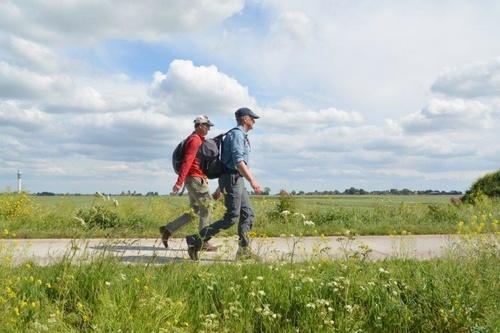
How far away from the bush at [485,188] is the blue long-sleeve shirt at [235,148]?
1416 cm

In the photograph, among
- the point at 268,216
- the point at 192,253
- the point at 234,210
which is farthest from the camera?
the point at 268,216

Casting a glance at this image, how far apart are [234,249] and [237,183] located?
42.6 inches

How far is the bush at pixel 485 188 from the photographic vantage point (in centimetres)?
1991

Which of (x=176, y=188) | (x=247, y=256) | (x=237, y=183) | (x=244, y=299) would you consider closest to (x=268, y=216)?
(x=176, y=188)

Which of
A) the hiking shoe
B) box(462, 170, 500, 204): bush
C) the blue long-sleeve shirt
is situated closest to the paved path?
the hiking shoe

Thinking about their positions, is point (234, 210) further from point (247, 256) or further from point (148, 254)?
point (148, 254)

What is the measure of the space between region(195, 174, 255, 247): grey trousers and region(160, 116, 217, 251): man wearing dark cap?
83 cm

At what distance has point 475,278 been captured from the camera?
552 cm

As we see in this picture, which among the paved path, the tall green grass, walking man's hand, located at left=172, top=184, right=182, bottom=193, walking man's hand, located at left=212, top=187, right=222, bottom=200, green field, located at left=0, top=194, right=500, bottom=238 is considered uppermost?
walking man's hand, located at left=172, top=184, right=182, bottom=193

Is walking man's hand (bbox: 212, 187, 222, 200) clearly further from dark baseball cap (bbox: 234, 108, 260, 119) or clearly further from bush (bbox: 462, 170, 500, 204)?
bush (bbox: 462, 170, 500, 204)

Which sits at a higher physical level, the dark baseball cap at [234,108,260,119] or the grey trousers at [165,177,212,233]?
the dark baseball cap at [234,108,260,119]

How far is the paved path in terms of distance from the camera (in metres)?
6.54

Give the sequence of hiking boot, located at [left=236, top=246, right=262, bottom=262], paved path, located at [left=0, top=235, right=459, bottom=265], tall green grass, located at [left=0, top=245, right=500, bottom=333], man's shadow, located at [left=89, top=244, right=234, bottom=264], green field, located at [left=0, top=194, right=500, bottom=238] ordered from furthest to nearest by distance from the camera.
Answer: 1. green field, located at [left=0, top=194, right=500, bottom=238]
2. paved path, located at [left=0, top=235, right=459, bottom=265]
3. hiking boot, located at [left=236, top=246, right=262, bottom=262]
4. man's shadow, located at [left=89, top=244, right=234, bottom=264]
5. tall green grass, located at [left=0, top=245, right=500, bottom=333]

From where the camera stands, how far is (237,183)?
780 cm
